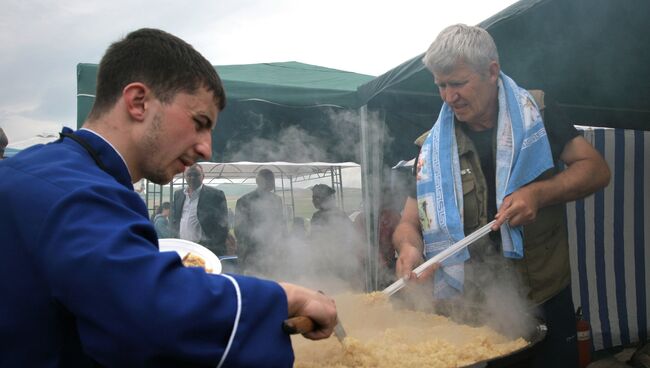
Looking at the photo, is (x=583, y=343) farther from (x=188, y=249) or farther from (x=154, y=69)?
(x=154, y=69)

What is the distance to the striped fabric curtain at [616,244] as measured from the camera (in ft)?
15.2

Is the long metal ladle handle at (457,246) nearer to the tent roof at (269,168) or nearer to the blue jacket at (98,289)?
the blue jacket at (98,289)

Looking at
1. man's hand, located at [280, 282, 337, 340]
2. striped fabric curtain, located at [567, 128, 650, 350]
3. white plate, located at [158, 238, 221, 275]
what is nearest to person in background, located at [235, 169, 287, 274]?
white plate, located at [158, 238, 221, 275]

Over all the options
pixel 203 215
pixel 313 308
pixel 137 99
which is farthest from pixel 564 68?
pixel 203 215

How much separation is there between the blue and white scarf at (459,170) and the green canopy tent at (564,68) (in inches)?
29.4

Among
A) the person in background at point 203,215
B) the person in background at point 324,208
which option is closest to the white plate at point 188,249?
the person in background at point 324,208

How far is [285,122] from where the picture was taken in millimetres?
4562

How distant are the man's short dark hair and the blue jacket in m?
0.22

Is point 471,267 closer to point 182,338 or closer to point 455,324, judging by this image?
point 455,324

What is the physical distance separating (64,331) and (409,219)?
208cm

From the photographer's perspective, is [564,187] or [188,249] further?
[188,249]

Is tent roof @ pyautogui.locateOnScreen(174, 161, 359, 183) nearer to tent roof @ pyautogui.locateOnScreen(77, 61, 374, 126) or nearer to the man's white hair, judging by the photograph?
tent roof @ pyautogui.locateOnScreen(77, 61, 374, 126)

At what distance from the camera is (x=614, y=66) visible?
3.26 meters

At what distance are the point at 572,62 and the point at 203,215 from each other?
3756 millimetres
